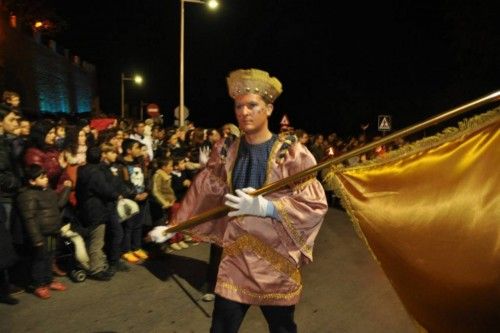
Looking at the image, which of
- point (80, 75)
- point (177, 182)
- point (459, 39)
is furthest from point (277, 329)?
point (80, 75)

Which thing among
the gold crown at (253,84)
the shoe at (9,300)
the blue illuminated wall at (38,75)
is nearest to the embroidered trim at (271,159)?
the gold crown at (253,84)

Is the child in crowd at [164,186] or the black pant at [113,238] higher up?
the child in crowd at [164,186]

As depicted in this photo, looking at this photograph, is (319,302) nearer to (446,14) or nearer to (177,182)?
(177,182)

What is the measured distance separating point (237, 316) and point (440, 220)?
1.26m

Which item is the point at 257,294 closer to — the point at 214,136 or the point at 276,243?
the point at 276,243

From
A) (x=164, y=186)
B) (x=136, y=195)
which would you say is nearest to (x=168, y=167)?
(x=164, y=186)

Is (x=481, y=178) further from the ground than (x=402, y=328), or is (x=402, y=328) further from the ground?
(x=481, y=178)

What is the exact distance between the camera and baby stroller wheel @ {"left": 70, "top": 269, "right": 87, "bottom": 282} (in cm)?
591

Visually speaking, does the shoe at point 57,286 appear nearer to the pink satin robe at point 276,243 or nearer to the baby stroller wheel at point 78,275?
the baby stroller wheel at point 78,275

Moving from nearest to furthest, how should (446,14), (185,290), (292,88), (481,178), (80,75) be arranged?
(481,178)
(185,290)
(446,14)
(80,75)
(292,88)

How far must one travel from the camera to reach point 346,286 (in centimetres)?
592

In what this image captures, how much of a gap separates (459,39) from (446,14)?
115cm

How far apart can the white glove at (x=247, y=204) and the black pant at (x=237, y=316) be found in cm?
57

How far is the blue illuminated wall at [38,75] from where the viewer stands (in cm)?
1833
